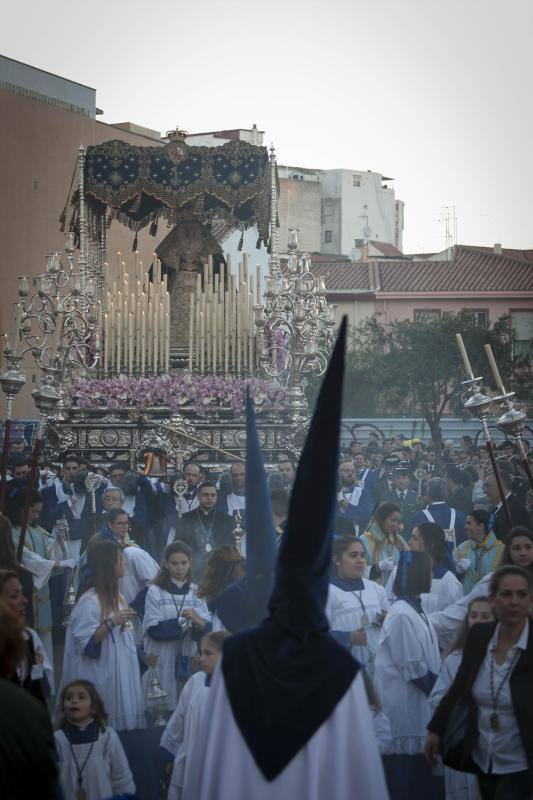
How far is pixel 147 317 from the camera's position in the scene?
707 inches

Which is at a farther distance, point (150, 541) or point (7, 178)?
point (7, 178)

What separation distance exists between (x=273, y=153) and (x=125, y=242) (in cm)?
1977

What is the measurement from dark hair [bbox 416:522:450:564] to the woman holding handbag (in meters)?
2.35

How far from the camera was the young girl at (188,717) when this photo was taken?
19.2ft

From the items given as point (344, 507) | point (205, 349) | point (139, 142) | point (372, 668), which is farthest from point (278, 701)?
point (139, 142)

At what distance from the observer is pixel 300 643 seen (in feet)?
13.8

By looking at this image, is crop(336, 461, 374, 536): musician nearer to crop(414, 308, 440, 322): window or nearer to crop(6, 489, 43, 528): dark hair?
crop(6, 489, 43, 528): dark hair

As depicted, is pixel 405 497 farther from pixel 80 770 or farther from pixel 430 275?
pixel 430 275

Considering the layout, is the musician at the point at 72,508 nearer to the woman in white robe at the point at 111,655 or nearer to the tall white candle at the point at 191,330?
the tall white candle at the point at 191,330

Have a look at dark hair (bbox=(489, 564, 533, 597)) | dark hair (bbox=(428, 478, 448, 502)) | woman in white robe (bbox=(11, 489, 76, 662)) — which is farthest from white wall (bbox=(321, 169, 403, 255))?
dark hair (bbox=(489, 564, 533, 597))

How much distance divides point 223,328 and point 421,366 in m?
21.5

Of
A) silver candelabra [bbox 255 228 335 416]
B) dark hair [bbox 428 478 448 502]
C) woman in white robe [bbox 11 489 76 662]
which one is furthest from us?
silver candelabra [bbox 255 228 335 416]

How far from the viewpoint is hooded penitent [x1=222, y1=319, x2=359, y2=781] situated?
4.12 m

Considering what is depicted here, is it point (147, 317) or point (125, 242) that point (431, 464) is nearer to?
point (147, 317)
